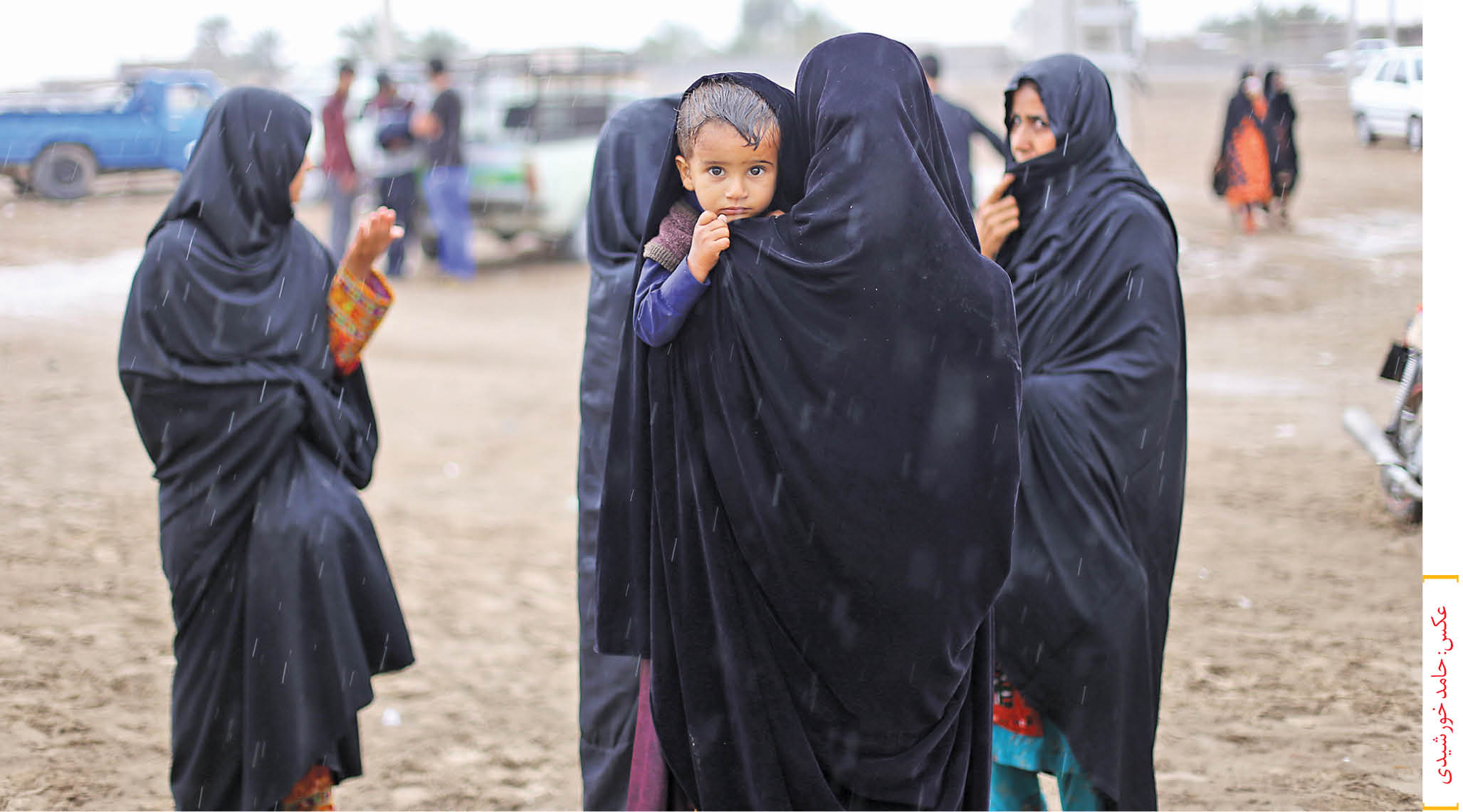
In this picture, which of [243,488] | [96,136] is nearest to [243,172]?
[243,488]

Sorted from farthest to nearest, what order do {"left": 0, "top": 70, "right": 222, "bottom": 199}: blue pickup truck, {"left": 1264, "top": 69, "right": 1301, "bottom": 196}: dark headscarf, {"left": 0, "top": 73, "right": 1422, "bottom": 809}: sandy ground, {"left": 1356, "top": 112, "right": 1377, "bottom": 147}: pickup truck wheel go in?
{"left": 0, "top": 70, "right": 222, "bottom": 199}: blue pickup truck < {"left": 1356, "top": 112, "right": 1377, "bottom": 147}: pickup truck wheel < {"left": 1264, "top": 69, "right": 1301, "bottom": 196}: dark headscarf < {"left": 0, "top": 73, "right": 1422, "bottom": 809}: sandy ground

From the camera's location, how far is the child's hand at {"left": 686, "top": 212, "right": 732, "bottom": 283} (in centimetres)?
186

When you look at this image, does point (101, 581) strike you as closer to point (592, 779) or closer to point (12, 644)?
point (12, 644)

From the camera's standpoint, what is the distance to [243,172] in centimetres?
282

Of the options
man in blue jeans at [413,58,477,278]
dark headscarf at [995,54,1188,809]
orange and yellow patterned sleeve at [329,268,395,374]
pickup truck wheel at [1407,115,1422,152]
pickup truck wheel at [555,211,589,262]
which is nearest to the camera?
dark headscarf at [995,54,1188,809]

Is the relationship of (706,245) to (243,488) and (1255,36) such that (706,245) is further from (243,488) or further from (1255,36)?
(1255,36)

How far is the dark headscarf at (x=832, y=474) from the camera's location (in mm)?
1838

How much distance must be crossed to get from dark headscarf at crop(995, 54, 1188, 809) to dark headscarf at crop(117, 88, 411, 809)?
1.47 metres

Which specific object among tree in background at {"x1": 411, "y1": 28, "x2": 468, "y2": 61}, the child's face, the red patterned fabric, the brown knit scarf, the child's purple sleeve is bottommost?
the red patterned fabric

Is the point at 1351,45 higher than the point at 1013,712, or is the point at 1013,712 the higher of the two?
the point at 1351,45

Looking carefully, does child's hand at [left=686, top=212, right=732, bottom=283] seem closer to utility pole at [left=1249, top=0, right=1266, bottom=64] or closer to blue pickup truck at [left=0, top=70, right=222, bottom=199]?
blue pickup truck at [left=0, top=70, right=222, bottom=199]

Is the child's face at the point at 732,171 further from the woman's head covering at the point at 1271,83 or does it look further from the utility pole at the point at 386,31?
the utility pole at the point at 386,31

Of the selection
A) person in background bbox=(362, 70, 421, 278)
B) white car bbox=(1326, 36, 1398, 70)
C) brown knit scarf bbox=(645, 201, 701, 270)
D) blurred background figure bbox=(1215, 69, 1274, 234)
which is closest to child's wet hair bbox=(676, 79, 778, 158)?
brown knit scarf bbox=(645, 201, 701, 270)

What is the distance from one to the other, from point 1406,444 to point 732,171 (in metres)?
4.54
